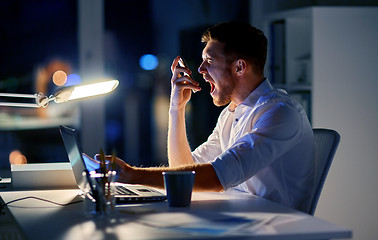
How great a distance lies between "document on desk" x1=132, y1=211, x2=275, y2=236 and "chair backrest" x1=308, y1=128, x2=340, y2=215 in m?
0.52

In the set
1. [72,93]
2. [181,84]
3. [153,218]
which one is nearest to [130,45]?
[181,84]

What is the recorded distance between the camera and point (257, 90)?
7.42ft

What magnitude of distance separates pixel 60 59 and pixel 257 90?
82.7 inches

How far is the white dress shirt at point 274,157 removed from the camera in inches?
72.9

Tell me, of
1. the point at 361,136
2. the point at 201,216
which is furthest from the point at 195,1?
the point at 201,216

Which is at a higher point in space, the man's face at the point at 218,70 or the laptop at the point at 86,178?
the man's face at the point at 218,70

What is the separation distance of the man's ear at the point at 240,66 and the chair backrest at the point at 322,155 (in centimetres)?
44

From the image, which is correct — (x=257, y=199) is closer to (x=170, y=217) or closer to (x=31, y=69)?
(x=170, y=217)

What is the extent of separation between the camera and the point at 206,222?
1380 millimetres

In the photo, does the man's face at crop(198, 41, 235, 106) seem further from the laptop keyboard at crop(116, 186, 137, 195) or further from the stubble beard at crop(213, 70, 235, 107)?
the laptop keyboard at crop(116, 186, 137, 195)

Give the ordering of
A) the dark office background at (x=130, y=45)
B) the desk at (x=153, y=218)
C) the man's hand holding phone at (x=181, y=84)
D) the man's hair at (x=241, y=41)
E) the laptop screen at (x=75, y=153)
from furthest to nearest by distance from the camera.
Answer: the dark office background at (x=130, y=45) → the man's hand holding phone at (x=181, y=84) → the man's hair at (x=241, y=41) → the laptop screen at (x=75, y=153) → the desk at (x=153, y=218)

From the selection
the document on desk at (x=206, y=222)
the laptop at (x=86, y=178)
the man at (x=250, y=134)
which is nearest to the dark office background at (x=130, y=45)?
the man at (x=250, y=134)

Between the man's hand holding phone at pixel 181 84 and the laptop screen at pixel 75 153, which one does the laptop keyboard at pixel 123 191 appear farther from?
the man's hand holding phone at pixel 181 84

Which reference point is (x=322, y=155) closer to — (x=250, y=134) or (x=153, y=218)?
(x=250, y=134)
